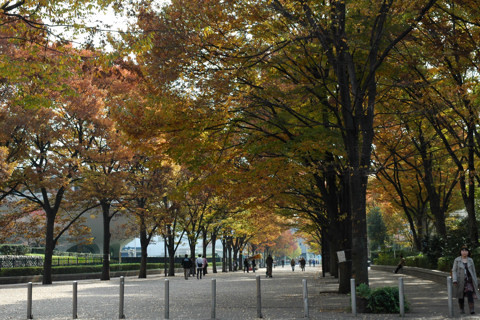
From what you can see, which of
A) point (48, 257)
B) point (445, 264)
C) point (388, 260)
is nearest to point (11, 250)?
point (48, 257)

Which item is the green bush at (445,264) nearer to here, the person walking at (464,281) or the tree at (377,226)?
the person walking at (464,281)

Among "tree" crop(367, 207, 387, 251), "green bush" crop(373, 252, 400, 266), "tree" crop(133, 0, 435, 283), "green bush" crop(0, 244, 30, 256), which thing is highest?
"tree" crop(133, 0, 435, 283)

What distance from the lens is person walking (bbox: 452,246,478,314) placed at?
38.3 ft

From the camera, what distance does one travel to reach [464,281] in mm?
11789

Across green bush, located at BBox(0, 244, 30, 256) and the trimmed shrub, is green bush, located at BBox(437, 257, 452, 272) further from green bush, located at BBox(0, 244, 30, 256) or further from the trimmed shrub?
green bush, located at BBox(0, 244, 30, 256)

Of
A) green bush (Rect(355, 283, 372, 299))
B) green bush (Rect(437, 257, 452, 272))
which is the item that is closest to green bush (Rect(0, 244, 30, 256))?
green bush (Rect(437, 257, 452, 272))

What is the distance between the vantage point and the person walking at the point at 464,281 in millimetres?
11688

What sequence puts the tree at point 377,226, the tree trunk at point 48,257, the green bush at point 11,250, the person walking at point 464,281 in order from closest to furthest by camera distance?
the person walking at point 464,281 < the tree trunk at point 48,257 < the green bush at point 11,250 < the tree at point 377,226

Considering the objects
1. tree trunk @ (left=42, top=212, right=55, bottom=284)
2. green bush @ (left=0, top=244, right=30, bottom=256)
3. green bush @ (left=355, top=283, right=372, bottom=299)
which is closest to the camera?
green bush @ (left=355, top=283, right=372, bottom=299)

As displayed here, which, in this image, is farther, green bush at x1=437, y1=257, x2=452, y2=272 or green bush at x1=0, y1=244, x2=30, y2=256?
green bush at x1=0, y1=244, x2=30, y2=256

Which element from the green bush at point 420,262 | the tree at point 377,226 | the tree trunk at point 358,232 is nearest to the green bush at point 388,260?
the green bush at point 420,262

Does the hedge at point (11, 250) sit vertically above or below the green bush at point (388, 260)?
above

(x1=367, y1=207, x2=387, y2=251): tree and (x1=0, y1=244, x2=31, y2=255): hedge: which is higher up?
(x1=367, y1=207, x2=387, y2=251): tree

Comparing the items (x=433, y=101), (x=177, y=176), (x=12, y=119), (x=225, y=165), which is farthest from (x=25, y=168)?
(x=433, y=101)
